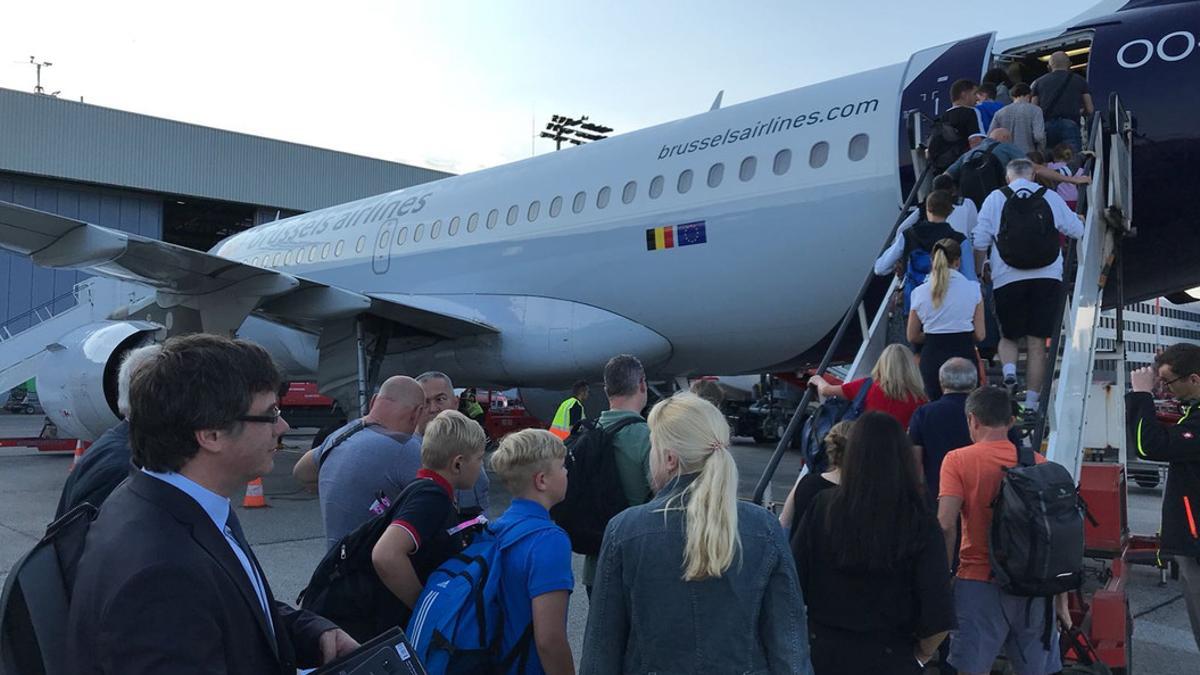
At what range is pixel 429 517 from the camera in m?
2.90

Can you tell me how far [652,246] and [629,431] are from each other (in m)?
5.54

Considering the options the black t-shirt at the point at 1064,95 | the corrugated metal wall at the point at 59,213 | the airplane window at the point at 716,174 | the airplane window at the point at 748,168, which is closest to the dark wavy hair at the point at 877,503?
the black t-shirt at the point at 1064,95

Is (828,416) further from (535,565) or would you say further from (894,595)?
(535,565)

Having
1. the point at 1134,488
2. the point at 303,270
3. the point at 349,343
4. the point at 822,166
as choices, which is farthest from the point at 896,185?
the point at 303,270

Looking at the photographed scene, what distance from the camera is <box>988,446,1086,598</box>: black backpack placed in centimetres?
313

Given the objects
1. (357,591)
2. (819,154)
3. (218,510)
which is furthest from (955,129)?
(218,510)

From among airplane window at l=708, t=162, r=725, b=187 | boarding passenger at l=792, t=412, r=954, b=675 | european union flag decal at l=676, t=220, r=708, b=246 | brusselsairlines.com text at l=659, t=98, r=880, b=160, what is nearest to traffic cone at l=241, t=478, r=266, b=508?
european union flag decal at l=676, t=220, r=708, b=246

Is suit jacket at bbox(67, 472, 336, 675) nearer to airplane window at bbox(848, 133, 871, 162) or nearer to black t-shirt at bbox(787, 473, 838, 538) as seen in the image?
black t-shirt at bbox(787, 473, 838, 538)

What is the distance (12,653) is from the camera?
5.16 feet

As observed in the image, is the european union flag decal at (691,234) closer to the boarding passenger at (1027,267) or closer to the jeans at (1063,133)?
the jeans at (1063,133)

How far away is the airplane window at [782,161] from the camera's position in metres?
8.10

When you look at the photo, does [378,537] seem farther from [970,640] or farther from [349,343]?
[349,343]

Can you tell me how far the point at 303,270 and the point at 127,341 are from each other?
9.57 ft

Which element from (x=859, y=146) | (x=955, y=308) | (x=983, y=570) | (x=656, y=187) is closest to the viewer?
(x=983, y=570)
